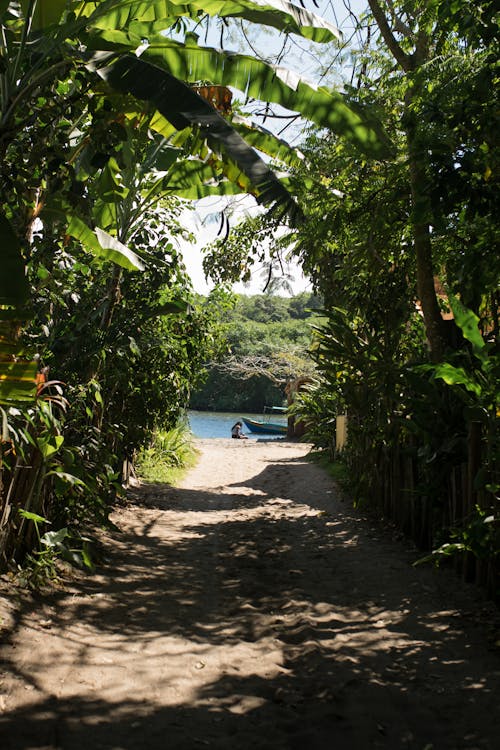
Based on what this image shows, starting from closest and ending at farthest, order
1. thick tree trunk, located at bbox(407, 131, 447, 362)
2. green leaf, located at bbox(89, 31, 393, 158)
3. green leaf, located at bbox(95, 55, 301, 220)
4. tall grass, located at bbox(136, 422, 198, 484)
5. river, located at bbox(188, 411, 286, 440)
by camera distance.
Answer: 1. green leaf, located at bbox(95, 55, 301, 220)
2. green leaf, located at bbox(89, 31, 393, 158)
3. thick tree trunk, located at bbox(407, 131, 447, 362)
4. tall grass, located at bbox(136, 422, 198, 484)
5. river, located at bbox(188, 411, 286, 440)

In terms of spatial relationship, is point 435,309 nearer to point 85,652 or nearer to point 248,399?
point 85,652

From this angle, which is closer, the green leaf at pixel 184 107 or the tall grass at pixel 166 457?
the green leaf at pixel 184 107

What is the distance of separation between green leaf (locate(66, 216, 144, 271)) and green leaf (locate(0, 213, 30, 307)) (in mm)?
1432

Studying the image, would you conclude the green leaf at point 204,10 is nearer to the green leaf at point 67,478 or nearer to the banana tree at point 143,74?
the banana tree at point 143,74

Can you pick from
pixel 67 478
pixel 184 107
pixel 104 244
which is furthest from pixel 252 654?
pixel 184 107

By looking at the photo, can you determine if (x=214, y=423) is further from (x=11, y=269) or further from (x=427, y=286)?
(x=11, y=269)

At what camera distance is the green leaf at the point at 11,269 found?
3059mm

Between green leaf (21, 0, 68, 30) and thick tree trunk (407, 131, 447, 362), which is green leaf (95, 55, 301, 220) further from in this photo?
thick tree trunk (407, 131, 447, 362)

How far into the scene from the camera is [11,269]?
311 centimetres

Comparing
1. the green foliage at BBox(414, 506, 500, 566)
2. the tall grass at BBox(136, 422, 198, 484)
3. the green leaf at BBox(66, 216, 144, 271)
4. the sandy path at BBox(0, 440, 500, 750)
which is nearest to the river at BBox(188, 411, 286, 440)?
the tall grass at BBox(136, 422, 198, 484)

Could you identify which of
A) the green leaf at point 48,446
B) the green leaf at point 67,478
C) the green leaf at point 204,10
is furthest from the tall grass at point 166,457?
the green leaf at point 204,10

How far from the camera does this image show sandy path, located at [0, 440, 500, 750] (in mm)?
2709

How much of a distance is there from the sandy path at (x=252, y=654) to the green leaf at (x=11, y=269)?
1.74 m

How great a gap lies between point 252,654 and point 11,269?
2.34 meters
